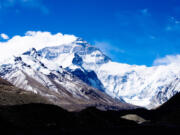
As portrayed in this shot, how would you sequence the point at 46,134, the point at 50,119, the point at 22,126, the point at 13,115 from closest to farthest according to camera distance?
the point at 46,134
the point at 22,126
the point at 13,115
the point at 50,119

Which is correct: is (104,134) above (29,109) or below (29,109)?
below

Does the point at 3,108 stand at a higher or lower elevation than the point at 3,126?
higher

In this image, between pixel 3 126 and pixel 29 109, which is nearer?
pixel 3 126

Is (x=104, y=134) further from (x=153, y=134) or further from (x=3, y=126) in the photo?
(x=3, y=126)

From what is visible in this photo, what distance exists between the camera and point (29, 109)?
200 metres

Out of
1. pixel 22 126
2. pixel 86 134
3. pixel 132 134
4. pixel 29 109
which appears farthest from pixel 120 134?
pixel 29 109

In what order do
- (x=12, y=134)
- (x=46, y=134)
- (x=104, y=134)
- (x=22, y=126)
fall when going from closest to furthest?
(x=12, y=134), (x=46, y=134), (x=104, y=134), (x=22, y=126)

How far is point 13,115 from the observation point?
181 meters

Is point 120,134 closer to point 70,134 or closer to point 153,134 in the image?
point 153,134

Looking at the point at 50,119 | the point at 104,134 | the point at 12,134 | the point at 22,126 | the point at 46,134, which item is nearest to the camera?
the point at 12,134

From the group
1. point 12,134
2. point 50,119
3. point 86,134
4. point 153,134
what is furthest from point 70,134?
point 50,119

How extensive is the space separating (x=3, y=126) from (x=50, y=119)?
236 feet

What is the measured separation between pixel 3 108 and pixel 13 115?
13.4 m

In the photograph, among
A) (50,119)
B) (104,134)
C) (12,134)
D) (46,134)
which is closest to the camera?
(12,134)
